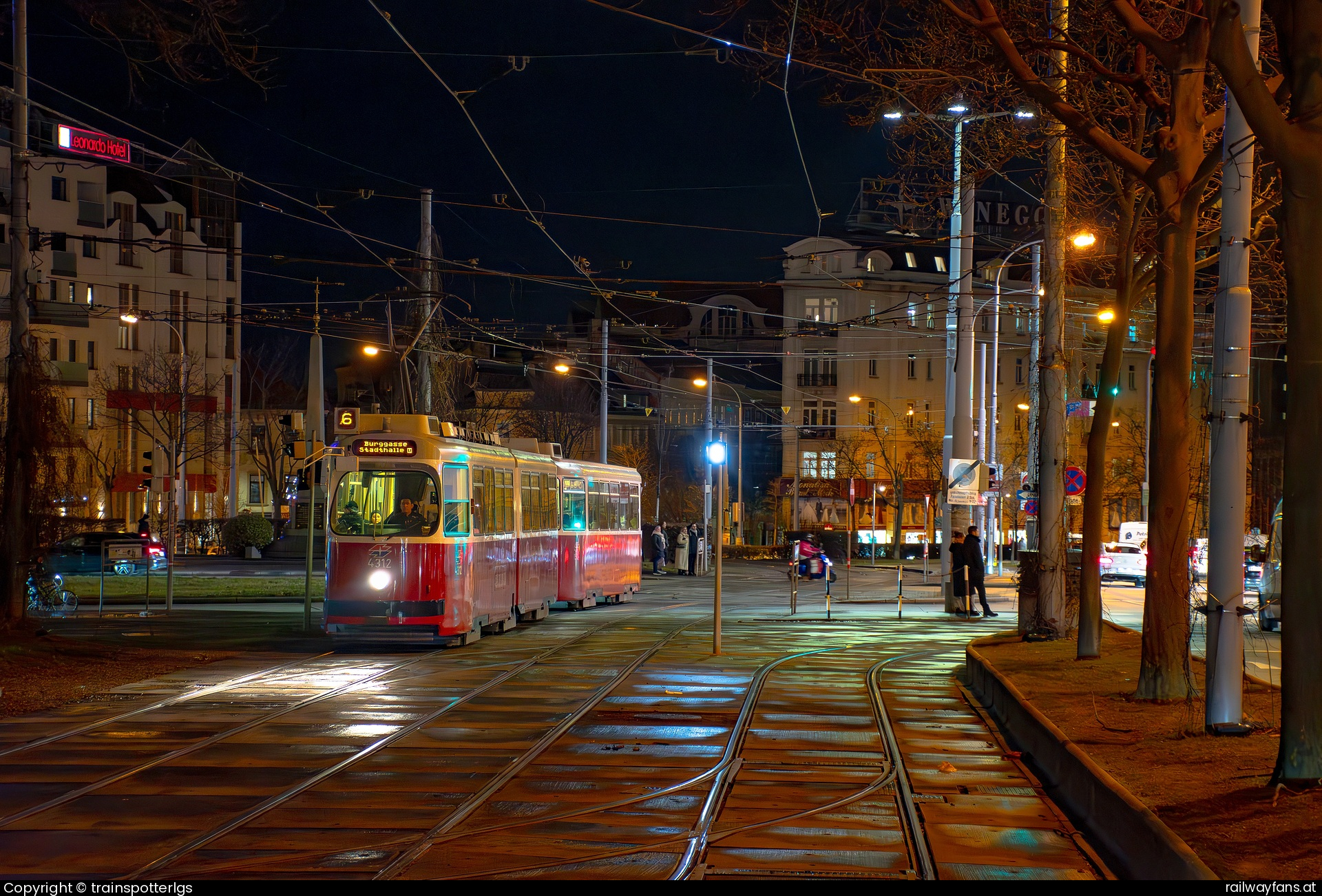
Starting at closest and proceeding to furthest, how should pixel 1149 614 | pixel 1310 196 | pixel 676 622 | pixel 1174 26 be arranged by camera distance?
pixel 1310 196 < pixel 1149 614 < pixel 1174 26 < pixel 676 622

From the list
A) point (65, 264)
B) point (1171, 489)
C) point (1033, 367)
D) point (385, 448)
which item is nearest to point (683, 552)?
point (1033, 367)

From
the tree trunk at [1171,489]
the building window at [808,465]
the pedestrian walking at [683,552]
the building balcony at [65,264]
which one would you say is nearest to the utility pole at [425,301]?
the tree trunk at [1171,489]

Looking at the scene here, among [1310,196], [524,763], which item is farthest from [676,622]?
[1310,196]

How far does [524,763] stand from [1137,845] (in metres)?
4.96

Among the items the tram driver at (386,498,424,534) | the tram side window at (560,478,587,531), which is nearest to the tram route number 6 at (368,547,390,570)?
the tram driver at (386,498,424,534)

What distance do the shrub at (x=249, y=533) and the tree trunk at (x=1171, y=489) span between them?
44606 millimetres

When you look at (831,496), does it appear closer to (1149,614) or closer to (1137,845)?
(1149,614)

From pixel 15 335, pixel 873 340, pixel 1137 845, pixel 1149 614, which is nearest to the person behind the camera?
pixel 1137 845

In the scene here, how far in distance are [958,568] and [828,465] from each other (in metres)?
54.7

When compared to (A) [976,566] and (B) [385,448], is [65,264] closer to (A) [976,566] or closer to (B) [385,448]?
(A) [976,566]

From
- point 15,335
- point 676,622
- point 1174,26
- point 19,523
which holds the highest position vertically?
point 1174,26

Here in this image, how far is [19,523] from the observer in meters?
18.3

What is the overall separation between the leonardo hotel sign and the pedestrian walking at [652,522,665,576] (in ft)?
107

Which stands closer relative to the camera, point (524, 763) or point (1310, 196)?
point (1310, 196)
